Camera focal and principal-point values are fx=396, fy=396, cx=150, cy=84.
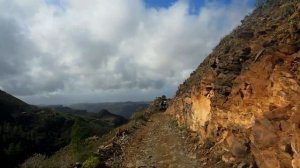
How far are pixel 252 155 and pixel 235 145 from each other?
68.8 inches

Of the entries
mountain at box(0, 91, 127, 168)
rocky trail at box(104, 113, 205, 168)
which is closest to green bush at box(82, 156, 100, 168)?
rocky trail at box(104, 113, 205, 168)

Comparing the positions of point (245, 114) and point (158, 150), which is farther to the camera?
point (158, 150)

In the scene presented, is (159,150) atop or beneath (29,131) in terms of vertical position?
atop

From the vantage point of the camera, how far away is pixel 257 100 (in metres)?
22.3

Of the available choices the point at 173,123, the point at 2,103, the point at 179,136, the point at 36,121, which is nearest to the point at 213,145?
the point at 179,136

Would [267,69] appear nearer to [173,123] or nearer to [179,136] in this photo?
[179,136]

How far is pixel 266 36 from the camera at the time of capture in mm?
27547

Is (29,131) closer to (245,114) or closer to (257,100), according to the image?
(245,114)

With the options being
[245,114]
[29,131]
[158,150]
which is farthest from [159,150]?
[29,131]

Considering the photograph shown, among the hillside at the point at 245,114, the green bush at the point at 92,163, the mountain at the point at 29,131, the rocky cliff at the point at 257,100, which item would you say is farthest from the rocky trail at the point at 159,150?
the mountain at the point at 29,131

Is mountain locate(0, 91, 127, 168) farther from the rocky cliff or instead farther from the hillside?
the rocky cliff

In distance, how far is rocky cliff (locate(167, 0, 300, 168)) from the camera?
18.5 meters

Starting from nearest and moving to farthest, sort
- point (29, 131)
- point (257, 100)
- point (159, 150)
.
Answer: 1. point (257, 100)
2. point (159, 150)
3. point (29, 131)

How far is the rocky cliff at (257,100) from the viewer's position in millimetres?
18516
